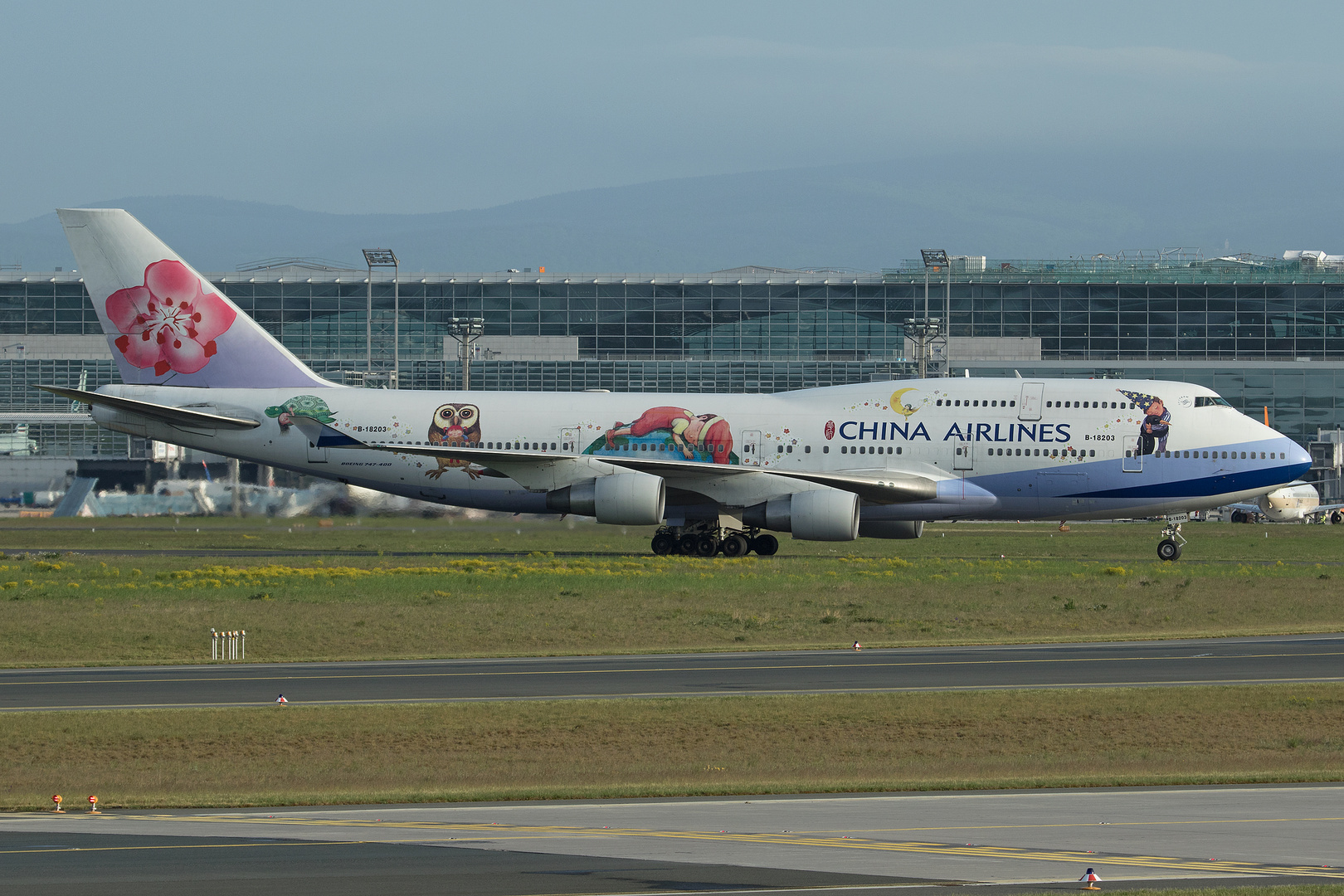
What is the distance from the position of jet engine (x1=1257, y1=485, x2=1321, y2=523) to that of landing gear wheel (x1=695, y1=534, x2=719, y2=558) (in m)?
50.8

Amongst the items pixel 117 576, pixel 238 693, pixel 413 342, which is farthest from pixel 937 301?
pixel 238 693

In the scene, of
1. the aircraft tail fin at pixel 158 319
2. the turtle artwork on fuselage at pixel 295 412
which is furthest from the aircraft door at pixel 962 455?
the aircraft tail fin at pixel 158 319

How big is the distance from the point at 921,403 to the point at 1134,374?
214 ft

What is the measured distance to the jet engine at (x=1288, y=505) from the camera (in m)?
83.7

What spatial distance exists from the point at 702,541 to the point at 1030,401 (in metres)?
10.6

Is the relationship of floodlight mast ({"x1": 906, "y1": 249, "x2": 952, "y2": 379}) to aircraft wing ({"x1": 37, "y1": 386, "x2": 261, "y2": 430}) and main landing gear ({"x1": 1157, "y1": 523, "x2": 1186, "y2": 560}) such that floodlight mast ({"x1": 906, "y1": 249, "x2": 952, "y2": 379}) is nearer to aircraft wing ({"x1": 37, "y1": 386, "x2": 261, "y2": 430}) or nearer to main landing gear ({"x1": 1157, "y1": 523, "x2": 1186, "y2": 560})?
main landing gear ({"x1": 1157, "y1": 523, "x2": 1186, "y2": 560})

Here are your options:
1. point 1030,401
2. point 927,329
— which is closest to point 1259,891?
point 1030,401

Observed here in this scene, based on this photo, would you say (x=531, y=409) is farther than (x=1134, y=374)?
No

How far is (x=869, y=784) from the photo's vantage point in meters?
15.8

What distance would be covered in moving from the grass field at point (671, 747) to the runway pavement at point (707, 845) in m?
1.17

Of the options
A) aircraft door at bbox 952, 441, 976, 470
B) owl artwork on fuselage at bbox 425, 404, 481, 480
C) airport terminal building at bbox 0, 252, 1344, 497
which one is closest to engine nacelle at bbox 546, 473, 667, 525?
owl artwork on fuselage at bbox 425, 404, 481, 480

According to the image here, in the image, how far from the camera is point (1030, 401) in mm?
43812

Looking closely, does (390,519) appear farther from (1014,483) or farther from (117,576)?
(1014,483)

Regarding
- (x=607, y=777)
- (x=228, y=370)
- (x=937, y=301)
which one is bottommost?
(x=607, y=777)
